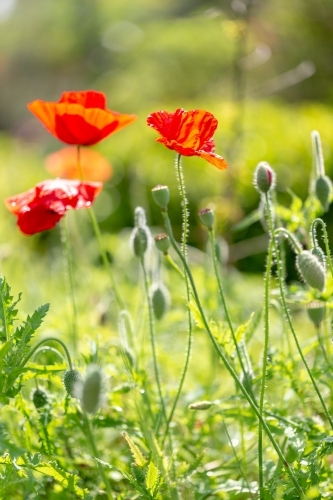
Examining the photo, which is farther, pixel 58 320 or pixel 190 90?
pixel 190 90

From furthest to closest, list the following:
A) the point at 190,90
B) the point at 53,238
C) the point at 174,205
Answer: the point at 190,90, the point at 53,238, the point at 174,205

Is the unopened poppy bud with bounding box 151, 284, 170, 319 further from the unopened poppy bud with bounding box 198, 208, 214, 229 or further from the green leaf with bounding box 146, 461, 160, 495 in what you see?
the green leaf with bounding box 146, 461, 160, 495

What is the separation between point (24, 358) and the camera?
1.12 metres

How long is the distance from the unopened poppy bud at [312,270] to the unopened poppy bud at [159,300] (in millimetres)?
427

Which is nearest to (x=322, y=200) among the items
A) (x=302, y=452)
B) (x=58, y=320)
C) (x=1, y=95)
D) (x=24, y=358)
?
(x=302, y=452)

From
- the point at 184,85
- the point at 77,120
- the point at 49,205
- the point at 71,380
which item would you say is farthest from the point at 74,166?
the point at 184,85

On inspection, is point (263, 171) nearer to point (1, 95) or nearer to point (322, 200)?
point (322, 200)

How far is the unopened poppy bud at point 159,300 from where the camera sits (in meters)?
1.49

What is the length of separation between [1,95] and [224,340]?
17.2 meters

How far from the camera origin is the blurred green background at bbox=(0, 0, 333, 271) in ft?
10.6

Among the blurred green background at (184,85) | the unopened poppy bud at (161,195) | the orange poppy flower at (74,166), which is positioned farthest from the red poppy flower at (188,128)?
the orange poppy flower at (74,166)

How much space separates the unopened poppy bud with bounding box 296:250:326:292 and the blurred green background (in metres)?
1.25

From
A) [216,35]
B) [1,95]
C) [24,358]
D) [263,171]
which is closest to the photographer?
[24,358]

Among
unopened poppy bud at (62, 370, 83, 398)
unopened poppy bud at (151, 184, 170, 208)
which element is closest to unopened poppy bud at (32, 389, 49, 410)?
unopened poppy bud at (62, 370, 83, 398)
